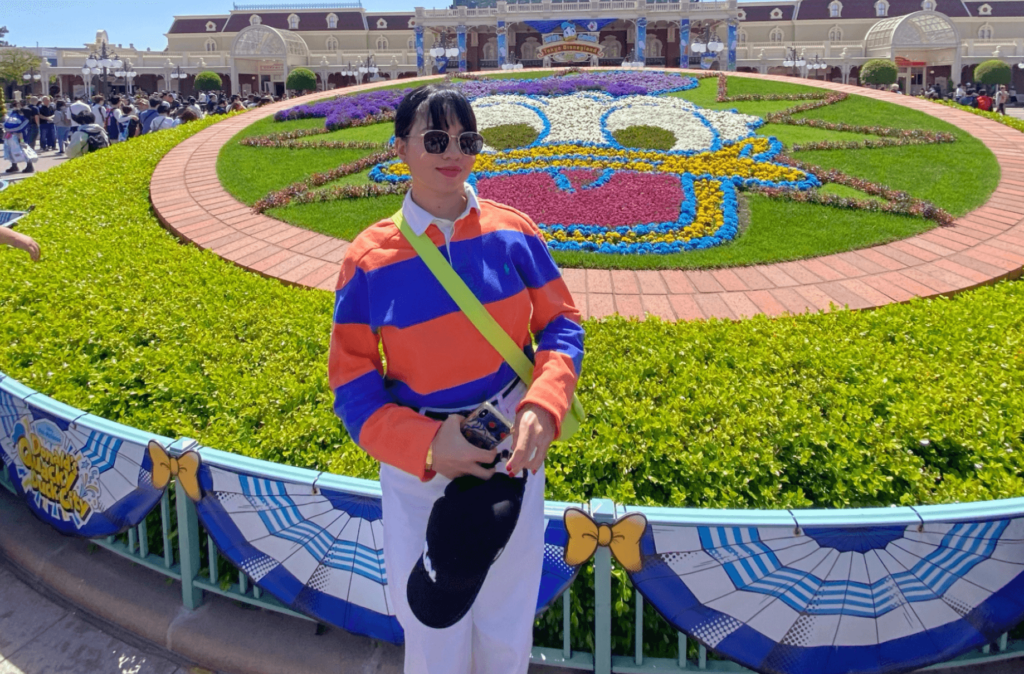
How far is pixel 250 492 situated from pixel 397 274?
118 centimetres

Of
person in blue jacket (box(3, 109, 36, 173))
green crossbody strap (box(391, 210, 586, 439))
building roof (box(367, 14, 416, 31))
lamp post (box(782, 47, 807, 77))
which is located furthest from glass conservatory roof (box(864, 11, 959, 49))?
green crossbody strap (box(391, 210, 586, 439))

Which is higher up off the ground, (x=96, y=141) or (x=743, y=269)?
(x=96, y=141)

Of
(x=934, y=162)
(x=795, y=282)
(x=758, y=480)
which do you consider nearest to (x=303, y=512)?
(x=758, y=480)

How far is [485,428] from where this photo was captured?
1446mm

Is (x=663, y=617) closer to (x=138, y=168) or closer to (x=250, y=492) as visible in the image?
(x=250, y=492)

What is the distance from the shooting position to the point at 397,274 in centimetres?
156

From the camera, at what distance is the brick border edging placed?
16.1 ft

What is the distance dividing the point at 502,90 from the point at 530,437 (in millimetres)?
12724

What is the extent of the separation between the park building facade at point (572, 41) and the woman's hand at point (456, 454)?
32.1 metres

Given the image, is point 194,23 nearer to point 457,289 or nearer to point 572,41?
point 572,41

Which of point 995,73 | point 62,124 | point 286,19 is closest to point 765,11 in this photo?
point 995,73

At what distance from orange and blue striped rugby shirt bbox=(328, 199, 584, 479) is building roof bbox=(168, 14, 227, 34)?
210ft

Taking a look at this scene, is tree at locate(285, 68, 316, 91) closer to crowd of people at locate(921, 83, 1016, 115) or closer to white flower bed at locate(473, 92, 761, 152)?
white flower bed at locate(473, 92, 761, 152)

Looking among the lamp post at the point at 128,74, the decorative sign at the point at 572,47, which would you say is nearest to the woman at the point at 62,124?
the lamp post at the point at 128,74
